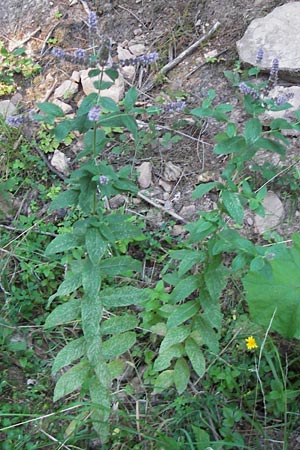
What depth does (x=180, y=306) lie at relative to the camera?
221 cm

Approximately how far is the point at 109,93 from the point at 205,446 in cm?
204

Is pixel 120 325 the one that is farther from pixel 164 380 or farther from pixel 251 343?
pixel 251 343

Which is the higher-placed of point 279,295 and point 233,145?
point 233,145

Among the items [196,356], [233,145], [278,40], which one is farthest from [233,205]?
[278,40]

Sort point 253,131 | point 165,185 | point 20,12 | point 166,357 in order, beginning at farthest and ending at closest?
1. point 20,12
2. point 165,185
3. point 166,357
4. point 253,131

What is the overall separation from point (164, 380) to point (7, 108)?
1899 millimetres

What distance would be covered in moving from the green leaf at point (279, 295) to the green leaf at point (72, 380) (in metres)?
0.76

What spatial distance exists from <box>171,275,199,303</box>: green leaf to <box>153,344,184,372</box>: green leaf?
25 centimetres

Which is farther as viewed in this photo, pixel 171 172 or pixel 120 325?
pixel 171 172

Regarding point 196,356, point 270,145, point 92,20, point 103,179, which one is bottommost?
point 196,356

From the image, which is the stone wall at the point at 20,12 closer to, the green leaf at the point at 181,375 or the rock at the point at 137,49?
the rock at the point at 137,49

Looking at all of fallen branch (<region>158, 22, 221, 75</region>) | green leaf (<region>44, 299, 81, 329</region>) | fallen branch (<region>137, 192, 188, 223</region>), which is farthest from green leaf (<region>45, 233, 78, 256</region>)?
fallen branch (<region>158, 22, 221, 75</region>)

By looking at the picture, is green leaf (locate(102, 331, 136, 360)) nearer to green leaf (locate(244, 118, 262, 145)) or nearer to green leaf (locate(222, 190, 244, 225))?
green leaf (locate(222, 190, 244, 225))

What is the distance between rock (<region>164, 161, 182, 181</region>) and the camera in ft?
10.2
